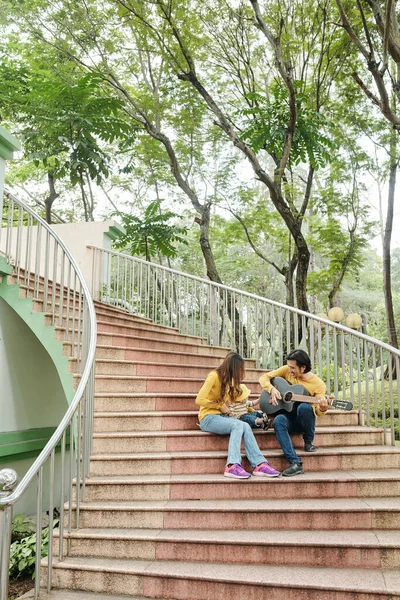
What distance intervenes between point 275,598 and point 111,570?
3.64 ft

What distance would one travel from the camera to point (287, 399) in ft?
14.0

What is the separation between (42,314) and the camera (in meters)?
5.45

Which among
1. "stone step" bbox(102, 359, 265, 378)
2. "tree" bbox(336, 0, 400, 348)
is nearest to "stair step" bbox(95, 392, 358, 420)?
"stone step" bbox(102, 359, 265, 378)

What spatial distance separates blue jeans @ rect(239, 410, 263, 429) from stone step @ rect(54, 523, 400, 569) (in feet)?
3.66

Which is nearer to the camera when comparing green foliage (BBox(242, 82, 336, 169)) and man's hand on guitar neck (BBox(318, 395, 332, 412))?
man's hand on guitar neck (BBox(318, 395, 332, 412))

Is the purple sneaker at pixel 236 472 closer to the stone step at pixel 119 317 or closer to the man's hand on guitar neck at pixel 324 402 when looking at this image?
the man's hand on guitar neck at pixel 324 402

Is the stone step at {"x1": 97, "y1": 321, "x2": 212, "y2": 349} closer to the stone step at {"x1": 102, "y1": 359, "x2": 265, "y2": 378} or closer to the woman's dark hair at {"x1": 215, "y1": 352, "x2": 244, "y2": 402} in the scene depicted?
→ the stone step at {"x1": 102, "y1": 359, "x2": 265, "y2": 378}

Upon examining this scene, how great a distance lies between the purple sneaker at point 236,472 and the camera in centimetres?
387

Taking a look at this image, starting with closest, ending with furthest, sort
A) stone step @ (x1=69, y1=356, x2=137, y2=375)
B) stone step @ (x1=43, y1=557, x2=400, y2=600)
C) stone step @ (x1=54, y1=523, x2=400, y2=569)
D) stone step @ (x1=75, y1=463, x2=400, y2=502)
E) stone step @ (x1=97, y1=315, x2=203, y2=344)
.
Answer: stone step @ (x1=43, y1=557, x2=400, y2=600)
stone step @ (x1=54, y1=523, x2=400, y2=569)
stone step @ (x1=75, y1=463, x2=400, y2=502)
stone step @ (x1=69, y1=356, x2=137, y2=375)
stone step @ (x1=97, y1=315, x2=203, y2=344)

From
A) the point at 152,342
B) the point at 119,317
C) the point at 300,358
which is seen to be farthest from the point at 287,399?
the point at 119,317

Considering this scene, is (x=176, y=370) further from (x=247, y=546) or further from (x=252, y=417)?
(x=247, y=546)

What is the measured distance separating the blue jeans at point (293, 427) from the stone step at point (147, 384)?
1559 mm

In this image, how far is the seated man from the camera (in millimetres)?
4035

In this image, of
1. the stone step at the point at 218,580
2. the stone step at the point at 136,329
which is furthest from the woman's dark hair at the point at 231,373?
the stone step at the point at 136,329
